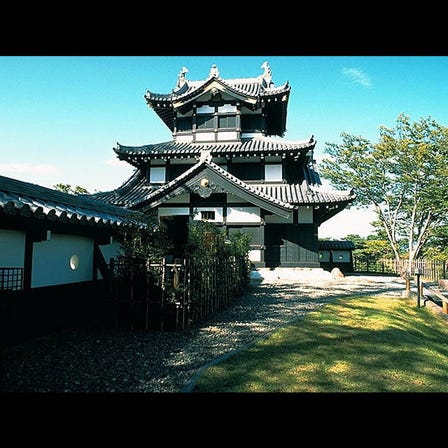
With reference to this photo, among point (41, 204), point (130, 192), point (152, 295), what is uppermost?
point (130, 192)

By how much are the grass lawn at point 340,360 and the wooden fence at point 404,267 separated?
46.6 ft

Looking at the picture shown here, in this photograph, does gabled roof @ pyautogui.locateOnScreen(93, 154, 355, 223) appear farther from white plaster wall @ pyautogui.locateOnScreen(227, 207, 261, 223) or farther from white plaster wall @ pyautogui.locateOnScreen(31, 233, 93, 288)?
white plaster wall @ pyautogui.locateOnScreen(31, 233, 93, 288)

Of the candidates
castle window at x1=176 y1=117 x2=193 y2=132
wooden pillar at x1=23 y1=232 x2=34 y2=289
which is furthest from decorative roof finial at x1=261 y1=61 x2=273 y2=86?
wooden pillar at x1=23 y1=232 x2=34 y2=289

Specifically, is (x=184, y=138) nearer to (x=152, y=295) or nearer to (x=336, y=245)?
(x=336, y=245)

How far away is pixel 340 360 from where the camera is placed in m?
4.98

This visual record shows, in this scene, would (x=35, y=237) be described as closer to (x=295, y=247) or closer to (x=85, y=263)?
(x=85, y=263)

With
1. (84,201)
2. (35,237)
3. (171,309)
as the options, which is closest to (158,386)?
(171,309)

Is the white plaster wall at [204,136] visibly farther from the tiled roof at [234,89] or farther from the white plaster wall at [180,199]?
the white plaster wall at [180,199]

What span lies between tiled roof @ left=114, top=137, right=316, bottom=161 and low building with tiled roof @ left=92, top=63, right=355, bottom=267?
6 centimetres

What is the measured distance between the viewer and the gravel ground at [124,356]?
13.1ft

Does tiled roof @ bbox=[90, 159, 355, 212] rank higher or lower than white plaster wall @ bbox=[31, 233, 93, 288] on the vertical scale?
higher

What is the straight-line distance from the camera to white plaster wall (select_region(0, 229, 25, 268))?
5.22 metres

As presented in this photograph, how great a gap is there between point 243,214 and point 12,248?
12554mm

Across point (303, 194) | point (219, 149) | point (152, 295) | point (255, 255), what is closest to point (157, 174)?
point (219, 149)
